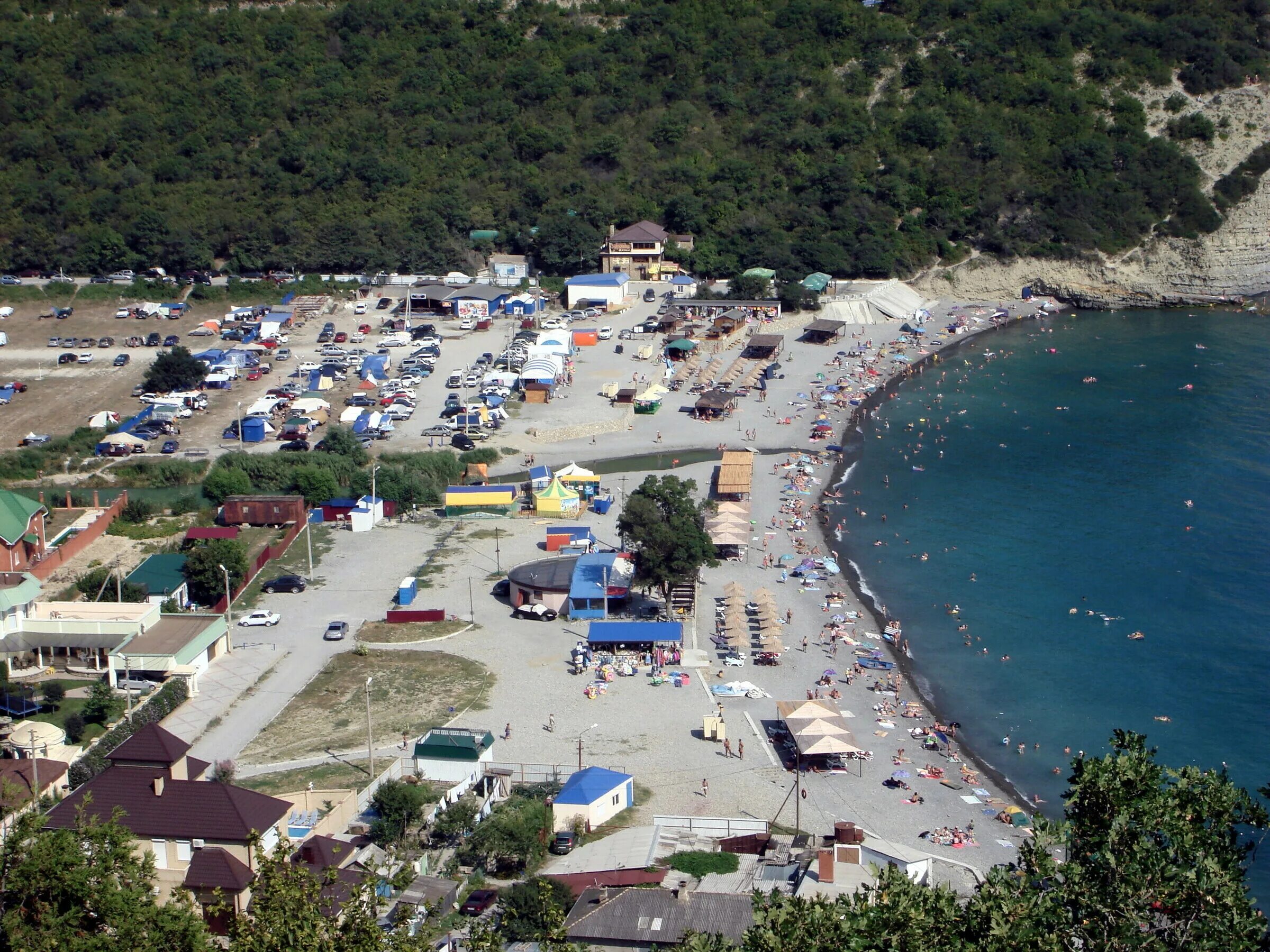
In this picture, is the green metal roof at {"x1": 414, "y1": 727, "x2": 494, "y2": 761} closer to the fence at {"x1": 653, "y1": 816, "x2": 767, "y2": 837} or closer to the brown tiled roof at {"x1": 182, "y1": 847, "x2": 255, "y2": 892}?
Result: the fence at {"x1": 653, "y1": 816, "x2": 767, "y2": 837}

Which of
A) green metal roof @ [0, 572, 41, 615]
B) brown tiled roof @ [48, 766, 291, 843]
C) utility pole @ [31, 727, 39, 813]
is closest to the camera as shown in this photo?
brown tiled roof @ [48, 766, 291, 843]

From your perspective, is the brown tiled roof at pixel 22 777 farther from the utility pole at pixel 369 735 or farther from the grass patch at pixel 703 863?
the grass patch at pixel 703 863

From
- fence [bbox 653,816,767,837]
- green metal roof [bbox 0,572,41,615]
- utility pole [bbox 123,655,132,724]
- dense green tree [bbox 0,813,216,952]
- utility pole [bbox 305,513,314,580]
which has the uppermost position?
dense green tree [bbox 0,813,216,952]

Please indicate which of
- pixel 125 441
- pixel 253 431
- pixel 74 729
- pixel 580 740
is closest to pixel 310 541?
pixel 253 431

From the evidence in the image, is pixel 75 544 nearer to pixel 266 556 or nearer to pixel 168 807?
pixel 266 556

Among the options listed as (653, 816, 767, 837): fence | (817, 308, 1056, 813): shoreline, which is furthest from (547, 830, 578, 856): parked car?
(817, 308, 1056, 813): shoreline
